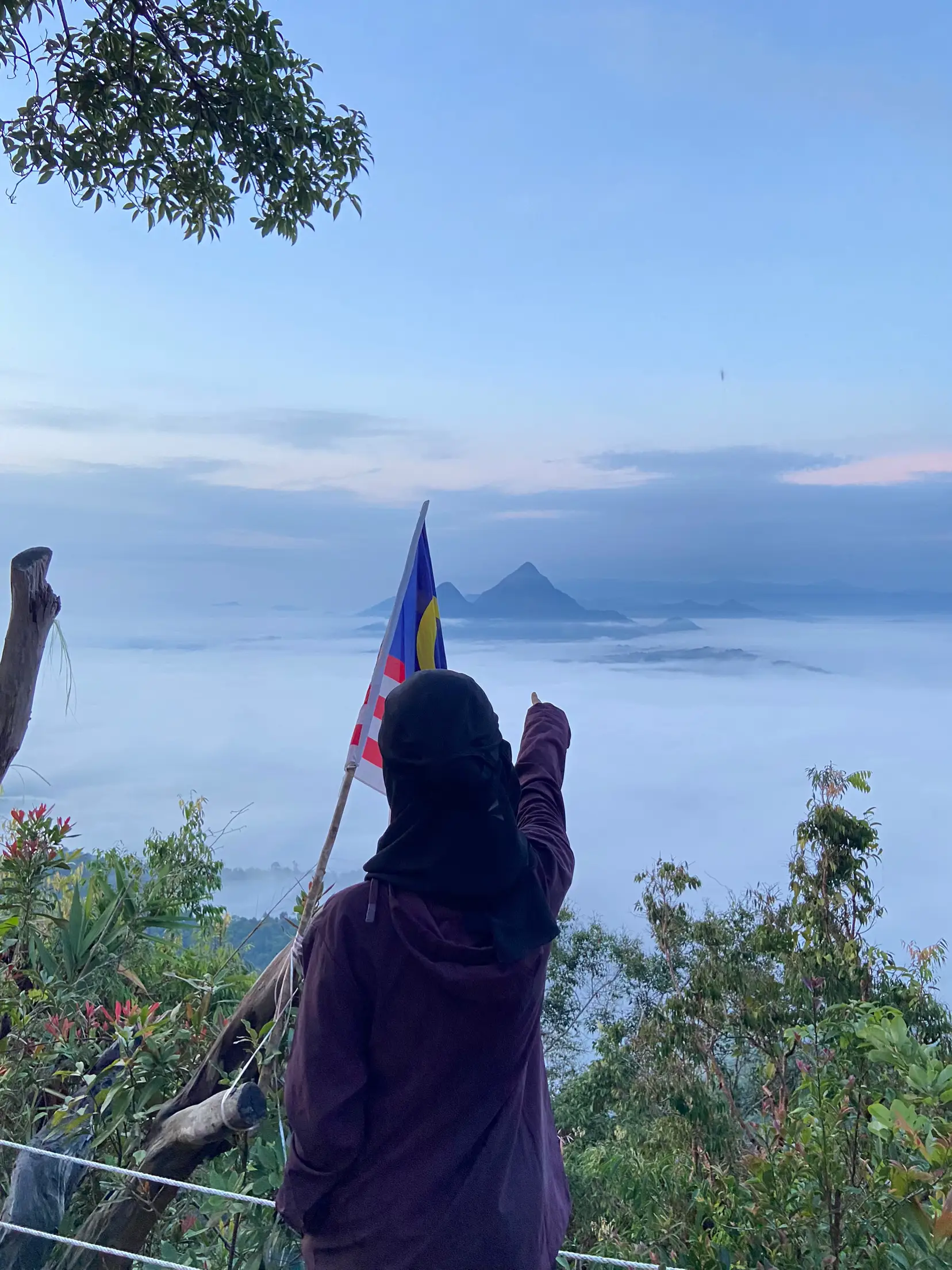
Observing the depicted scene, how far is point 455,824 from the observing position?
4.03 feet

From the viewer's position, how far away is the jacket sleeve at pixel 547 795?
1.39 metres

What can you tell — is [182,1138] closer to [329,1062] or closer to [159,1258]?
[159,1258]

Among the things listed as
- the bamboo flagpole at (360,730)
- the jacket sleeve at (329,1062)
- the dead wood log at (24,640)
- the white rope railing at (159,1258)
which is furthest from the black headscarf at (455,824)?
the dead wood log at (24,640)

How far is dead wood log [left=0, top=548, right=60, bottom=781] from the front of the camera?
2.64 m

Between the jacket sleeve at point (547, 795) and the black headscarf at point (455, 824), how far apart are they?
0.13 metres

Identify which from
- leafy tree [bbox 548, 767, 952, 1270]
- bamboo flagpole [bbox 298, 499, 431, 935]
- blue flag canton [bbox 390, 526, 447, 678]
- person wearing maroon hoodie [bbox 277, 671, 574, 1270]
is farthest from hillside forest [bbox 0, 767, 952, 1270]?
blue flag canton [bbox 390, 526, 447, 678]

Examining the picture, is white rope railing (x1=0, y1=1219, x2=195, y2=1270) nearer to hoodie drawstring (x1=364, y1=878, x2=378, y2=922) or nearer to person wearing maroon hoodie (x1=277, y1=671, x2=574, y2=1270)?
person wearing maroon hoodie (x1=277, y1=671, x2=574, y2=1270)

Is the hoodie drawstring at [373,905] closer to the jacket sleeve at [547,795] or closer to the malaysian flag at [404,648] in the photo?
the jacket sleeve at [547,795]

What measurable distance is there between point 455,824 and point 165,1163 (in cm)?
158

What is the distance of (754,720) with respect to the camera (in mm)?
102750

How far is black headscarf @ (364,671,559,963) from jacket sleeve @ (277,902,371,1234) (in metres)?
0.12

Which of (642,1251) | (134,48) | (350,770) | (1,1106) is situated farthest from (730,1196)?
(134,48)

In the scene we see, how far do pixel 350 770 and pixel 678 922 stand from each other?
5846 mm

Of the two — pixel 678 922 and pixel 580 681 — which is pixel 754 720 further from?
pixel 678 922
